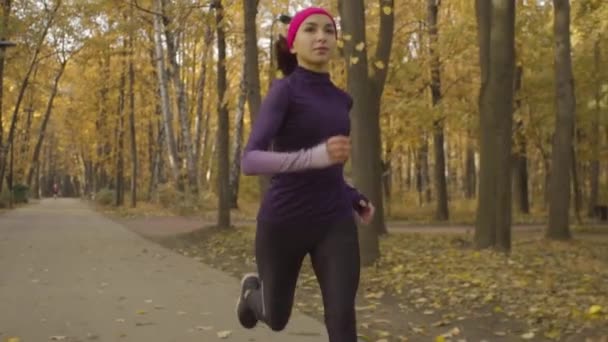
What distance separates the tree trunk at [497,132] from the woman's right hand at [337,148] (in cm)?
934

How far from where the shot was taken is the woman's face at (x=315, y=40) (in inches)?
152

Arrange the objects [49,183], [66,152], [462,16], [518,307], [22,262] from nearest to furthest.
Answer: [518,307] → [22,262] → [462,16] → [66,152] → [49,183]

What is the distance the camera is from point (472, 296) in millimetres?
8438

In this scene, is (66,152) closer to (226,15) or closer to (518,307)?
(226,15)

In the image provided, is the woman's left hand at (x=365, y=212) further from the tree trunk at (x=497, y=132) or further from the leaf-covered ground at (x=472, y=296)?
the tree trunk at (x=497, y=132)

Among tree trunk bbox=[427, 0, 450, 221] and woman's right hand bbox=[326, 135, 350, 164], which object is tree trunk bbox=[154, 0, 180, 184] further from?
woman's right hand bbox=[326, 135, 350, 164]

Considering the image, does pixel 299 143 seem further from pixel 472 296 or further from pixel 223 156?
pixel 223 156

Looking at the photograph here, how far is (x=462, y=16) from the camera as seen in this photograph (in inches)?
1006

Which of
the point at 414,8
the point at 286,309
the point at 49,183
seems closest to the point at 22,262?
the point at 286,309

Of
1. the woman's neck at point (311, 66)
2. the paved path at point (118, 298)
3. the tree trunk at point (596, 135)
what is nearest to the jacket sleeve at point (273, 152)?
the woman's neck at point (311, 66)

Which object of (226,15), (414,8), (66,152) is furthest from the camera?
(66,152)

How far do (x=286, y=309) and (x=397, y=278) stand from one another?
6174mm

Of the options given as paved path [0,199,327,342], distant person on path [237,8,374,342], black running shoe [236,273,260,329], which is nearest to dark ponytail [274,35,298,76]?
distant person on path [237,8,374,342]

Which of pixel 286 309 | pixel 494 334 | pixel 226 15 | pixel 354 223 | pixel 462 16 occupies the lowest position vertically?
pixel 494 334
